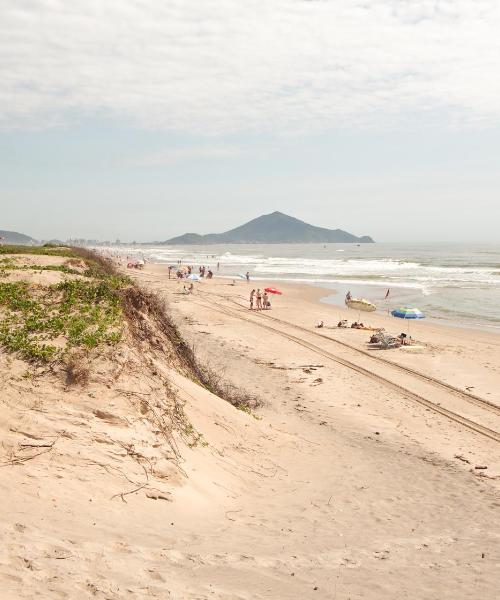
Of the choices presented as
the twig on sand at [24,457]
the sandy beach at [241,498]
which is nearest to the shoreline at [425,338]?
the sandy beach at [241,498]

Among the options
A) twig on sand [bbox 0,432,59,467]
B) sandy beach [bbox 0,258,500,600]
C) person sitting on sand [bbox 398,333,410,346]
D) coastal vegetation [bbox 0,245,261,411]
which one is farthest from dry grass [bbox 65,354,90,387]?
person sitting on sand [bbox 398,333,410,346]

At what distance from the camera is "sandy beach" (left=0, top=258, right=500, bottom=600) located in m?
5.17

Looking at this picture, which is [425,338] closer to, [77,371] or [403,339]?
[403,339]

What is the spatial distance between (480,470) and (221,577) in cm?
722

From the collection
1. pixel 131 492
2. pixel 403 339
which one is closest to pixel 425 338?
pixel 403 339

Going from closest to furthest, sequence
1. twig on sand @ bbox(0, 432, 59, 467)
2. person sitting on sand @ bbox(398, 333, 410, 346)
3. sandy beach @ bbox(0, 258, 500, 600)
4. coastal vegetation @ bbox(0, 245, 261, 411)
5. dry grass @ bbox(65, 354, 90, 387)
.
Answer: sandy beach @ bbox(0, 258, 500, 600) < twig on sand @ bbox(0, 432, 59, 467) < dry grass @ bbox(65, 354, 90, 387) < coastal vegetation @ bbox(0, 245, 261, 411) < person sitting on sand @ bbox(398, 333, 410, 346)

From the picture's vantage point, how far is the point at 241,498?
7.93 metres

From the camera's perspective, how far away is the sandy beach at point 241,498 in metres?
5.17

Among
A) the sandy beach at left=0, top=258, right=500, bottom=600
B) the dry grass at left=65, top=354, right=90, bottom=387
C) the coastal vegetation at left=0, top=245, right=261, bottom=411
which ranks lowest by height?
the sandy beach at left=0, top=258, right=500, bottom=600

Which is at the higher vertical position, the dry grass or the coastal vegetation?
the coastal vegetation

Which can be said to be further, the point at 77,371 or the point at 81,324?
the point at 81,324

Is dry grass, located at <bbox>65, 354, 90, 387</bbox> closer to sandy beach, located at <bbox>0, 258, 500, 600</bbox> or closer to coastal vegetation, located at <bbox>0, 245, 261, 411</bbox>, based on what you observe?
coastal vegetation, located at <bbox>0, 245, 261, 411</bbox>

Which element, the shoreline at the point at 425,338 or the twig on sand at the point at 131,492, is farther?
the shoreline at the point at 425,338

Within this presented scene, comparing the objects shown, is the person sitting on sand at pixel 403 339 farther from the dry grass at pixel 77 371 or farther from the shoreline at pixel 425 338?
the dry grass at pixel 77 371
